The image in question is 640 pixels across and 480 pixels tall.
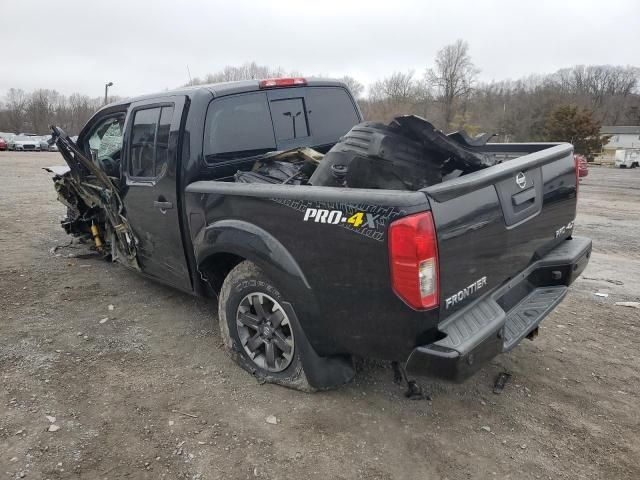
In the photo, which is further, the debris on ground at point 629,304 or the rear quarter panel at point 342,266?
the debris on ground at point 629,304

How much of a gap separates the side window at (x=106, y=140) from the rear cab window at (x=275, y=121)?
1469 mm

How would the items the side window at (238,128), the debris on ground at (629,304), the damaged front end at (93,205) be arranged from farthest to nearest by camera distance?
the damaged front end at (93,205), the debris on ground at (629,304), the side window at (238,128)

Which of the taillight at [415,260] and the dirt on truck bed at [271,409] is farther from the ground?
the taillight at [415,260]

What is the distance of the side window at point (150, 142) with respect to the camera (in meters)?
3.79

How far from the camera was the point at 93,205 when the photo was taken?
17.8 ft

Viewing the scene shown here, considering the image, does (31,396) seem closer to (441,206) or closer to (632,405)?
(441,206)

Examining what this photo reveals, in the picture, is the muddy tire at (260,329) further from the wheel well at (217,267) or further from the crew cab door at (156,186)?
the crew cab door at (156,186)

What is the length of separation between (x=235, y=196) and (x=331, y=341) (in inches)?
43.7

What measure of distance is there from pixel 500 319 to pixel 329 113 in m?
2.66

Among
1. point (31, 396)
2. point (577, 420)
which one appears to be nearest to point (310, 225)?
point (577, 420)

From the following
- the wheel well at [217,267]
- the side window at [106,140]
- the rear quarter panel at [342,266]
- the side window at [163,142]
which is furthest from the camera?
the side window at [106,140]

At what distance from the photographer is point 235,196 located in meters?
3.11

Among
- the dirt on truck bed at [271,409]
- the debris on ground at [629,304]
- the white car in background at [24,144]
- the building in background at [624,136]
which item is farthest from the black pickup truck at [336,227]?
the building in background at [624,136]

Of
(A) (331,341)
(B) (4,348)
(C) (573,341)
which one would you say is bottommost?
(C) (573,341)
